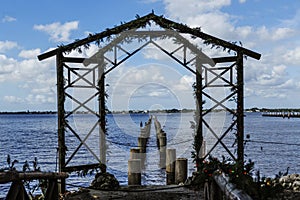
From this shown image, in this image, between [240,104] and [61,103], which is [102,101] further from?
[240,104]

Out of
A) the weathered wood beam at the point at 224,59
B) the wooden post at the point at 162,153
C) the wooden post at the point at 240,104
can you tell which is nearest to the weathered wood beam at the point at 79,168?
the wooden post at the point at 240,104

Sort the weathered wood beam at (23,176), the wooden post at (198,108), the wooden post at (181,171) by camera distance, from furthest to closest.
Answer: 1. the wooden post at (181,171)
2. the wooden post at (198,108)
3. the weathered wood beam at (23,176)

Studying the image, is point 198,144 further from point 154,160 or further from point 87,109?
point 154,160

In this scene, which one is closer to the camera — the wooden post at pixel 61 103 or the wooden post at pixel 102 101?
the wooden post at pixel 61 103

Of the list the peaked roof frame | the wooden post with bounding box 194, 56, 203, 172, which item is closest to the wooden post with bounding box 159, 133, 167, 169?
the wooden post with bounding box 194, 56, 203, 172

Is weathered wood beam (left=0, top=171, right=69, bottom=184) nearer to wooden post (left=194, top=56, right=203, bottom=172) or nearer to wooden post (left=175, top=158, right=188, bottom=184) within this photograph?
wooden post (left=194, top=56, right=203, bottom=172)

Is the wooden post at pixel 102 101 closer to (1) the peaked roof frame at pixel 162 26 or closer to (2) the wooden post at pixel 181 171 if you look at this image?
(1) the peaked roof frame at pixel 162 26

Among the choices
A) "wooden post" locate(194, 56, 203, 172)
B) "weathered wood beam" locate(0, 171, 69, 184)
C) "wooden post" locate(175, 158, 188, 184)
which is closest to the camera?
"weathered wood beam" locate(0, 171, 69, 184)

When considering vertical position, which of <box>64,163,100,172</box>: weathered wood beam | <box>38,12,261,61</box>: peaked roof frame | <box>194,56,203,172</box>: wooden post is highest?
<box>38,12,261,61</box>: peaked roof frame

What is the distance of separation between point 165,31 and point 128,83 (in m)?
1.67

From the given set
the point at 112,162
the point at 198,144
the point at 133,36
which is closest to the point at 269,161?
the point at 112,162

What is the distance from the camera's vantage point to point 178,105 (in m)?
10.7

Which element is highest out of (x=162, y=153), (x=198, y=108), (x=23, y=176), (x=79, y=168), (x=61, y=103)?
(x=61, y=103)

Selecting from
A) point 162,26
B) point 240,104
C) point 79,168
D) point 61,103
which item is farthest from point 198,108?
point 61,103
